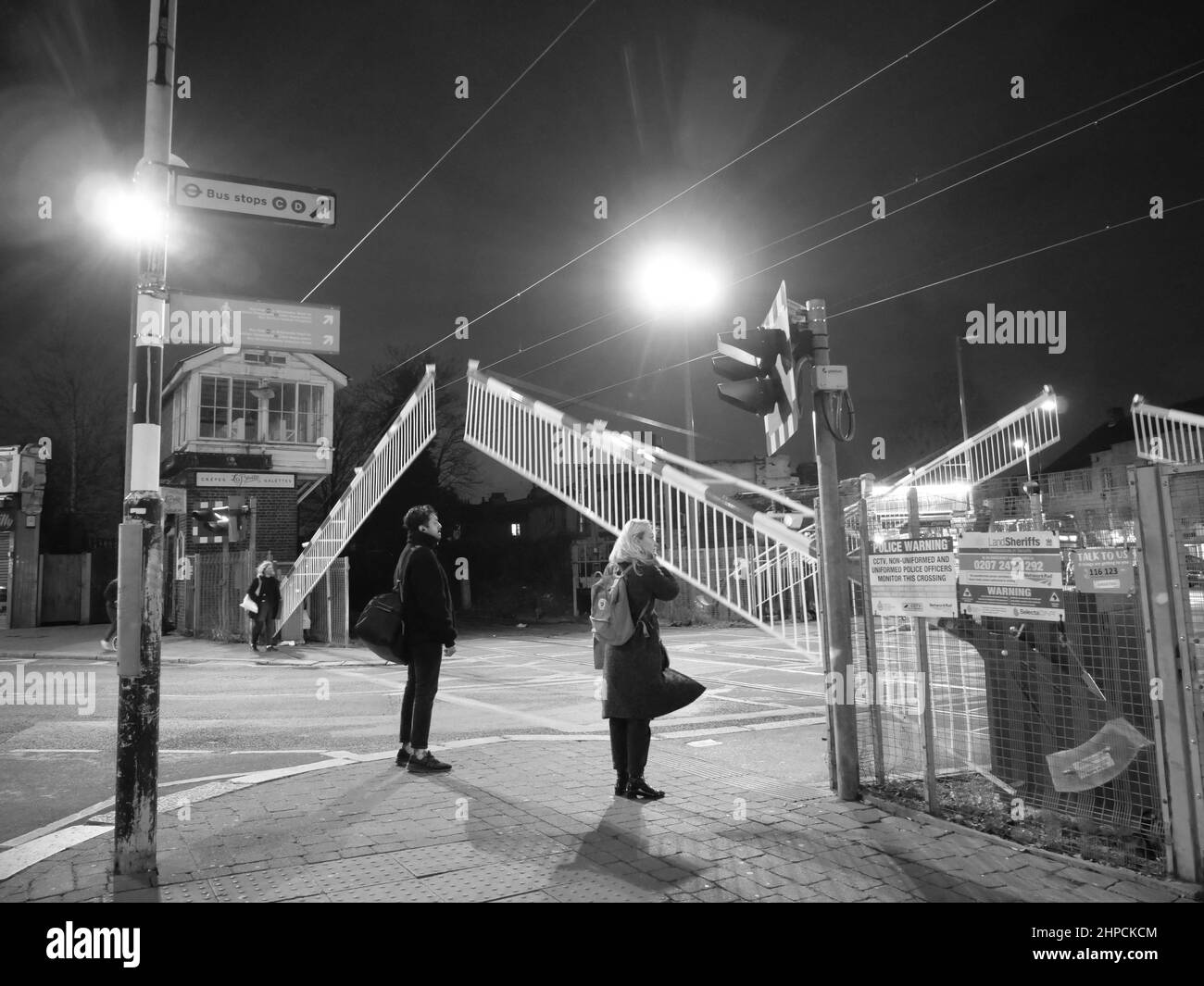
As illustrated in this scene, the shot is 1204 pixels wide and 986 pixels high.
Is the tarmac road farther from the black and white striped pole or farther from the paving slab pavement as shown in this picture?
the black and white striped pole

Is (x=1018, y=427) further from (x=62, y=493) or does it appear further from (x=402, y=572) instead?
(x=62, y=493)

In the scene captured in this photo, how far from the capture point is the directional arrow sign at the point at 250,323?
15.2 feet

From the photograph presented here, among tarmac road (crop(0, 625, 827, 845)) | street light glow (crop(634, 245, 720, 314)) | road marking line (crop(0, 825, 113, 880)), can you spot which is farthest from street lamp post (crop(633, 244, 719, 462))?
road marking line (crop(0, 825, 113, 880))

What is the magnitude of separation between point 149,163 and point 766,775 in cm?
548

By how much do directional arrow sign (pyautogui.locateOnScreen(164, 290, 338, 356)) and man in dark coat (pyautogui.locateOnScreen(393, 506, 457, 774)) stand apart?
1.57 metres

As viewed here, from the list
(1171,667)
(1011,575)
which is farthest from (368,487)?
(1171,667)

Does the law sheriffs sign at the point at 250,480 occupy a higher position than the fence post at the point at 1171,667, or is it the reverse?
the law sheriffs sign at the point at 250,480

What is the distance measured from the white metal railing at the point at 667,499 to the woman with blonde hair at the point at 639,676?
121 centimetres

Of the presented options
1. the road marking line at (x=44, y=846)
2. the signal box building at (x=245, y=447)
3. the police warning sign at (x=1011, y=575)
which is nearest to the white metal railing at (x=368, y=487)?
the signal box building at (x=245, y=447)

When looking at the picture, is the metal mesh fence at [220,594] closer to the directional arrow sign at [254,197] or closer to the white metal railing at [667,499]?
the white metal railing at [667,499]

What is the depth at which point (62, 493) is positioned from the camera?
35.1 m

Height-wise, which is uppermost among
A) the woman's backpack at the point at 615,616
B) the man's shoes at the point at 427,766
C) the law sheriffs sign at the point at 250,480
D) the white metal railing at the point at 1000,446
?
the law sheriffs sign at the point at 250,480
